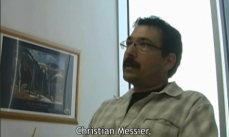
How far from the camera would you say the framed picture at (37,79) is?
51.9 inches

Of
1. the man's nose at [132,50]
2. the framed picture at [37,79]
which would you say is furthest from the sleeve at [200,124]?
the framed picture at [37,79]

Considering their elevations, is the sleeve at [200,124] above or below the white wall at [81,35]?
below

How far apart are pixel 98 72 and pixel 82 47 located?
212 mm

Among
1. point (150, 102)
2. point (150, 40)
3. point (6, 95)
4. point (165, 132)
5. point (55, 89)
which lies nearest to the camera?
point (165, 132)

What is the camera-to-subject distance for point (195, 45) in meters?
1.75

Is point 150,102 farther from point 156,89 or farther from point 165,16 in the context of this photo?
point 165,16

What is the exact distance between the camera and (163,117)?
0.96 metres

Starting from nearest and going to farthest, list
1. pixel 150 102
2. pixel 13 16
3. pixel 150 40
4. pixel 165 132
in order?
pixel 165 132 < pixel 150 102 < pixel 150 40 < pixel 13 16

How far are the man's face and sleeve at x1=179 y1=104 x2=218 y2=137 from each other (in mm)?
275

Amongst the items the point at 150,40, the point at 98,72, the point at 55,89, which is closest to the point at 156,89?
the point at 150,40

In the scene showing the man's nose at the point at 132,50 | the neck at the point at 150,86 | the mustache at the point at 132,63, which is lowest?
the neck at the point at 150,86

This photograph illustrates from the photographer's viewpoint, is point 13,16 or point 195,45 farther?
point 195,45

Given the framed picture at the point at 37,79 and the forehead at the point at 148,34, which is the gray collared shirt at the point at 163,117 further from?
the framed picture at the point at 37,79

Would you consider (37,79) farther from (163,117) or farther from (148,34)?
(163,117)
